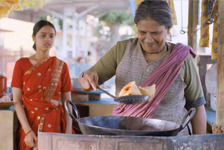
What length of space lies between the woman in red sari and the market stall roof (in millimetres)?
4181

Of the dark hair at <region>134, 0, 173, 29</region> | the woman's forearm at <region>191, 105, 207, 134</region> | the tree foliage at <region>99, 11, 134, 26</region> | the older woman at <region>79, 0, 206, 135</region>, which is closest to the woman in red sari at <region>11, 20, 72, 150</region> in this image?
the older woman at <region>79, 0, 206, 135</region>

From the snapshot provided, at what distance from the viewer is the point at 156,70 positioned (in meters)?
1.64

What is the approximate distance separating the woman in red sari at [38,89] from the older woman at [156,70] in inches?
31.6

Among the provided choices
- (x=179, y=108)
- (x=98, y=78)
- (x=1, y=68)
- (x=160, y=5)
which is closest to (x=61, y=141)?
(x=98, y=78)

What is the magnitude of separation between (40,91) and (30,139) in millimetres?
451

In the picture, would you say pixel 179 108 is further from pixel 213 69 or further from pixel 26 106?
pixel 26 106

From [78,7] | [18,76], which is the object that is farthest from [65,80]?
[78,7]

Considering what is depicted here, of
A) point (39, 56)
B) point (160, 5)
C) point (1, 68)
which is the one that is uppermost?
point (160, 5)

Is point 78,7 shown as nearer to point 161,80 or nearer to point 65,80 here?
point 65,80

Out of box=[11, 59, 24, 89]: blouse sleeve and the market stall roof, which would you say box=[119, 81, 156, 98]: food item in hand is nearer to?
box=[11, 59, 24, 89]: blouse sleeve

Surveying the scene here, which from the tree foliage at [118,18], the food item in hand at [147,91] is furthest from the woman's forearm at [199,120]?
the tree foliage at [118,18]

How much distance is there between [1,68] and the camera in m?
10.2

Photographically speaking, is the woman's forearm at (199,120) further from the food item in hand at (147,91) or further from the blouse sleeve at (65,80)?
the blouse sleeve at (65,80)

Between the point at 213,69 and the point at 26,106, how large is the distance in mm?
1882
